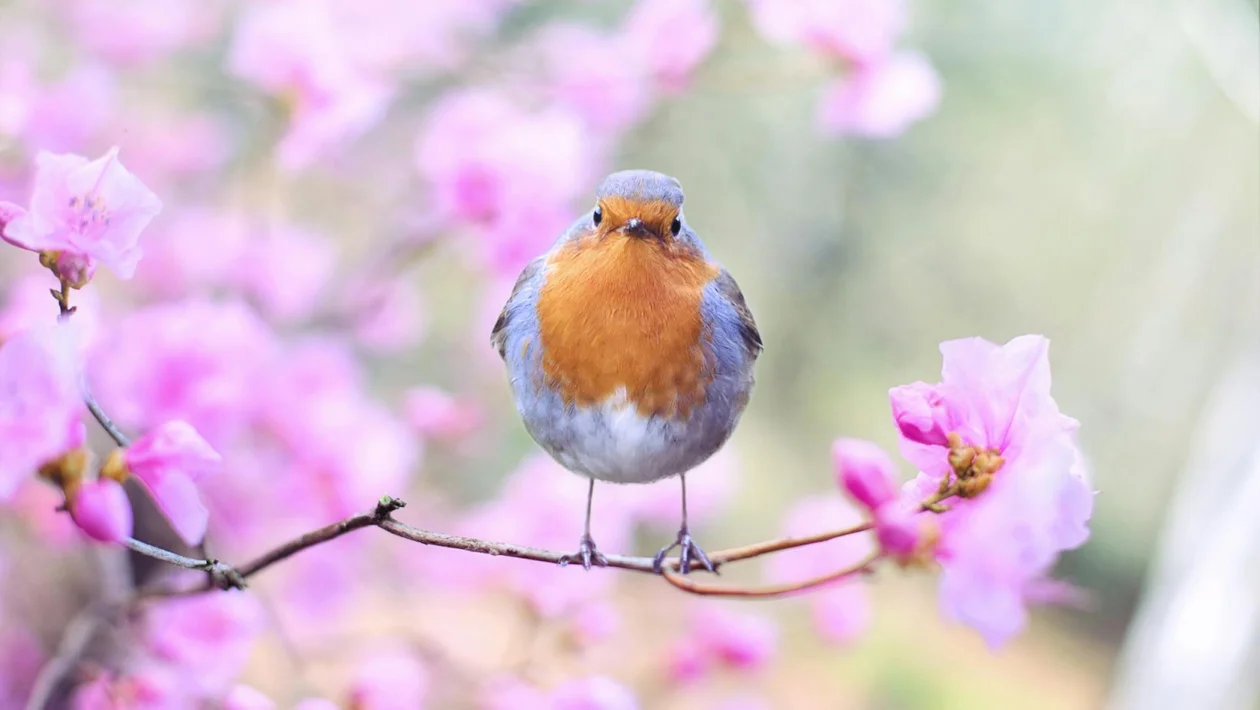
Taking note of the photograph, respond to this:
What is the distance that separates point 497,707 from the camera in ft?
4.01

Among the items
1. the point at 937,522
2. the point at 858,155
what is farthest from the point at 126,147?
the point at 858,155

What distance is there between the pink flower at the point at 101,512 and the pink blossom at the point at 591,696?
1.96ft

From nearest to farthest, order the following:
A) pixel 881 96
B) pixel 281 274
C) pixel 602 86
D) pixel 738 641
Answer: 1. pixel 881 96
2. pixel 738 641
3. pixel 602 86
4. pixel 281 274

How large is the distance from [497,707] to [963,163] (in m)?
3.83

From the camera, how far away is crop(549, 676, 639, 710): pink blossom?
41.7 inches

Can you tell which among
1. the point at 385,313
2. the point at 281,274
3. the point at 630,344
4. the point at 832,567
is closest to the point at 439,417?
the point at 385,313

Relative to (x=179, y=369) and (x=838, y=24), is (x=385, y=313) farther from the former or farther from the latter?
(x=838, y=24)

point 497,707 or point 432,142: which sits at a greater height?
point 432,142

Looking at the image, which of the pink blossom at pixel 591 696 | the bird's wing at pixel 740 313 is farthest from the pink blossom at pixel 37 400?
A: the pink blossom at pixel 591 696

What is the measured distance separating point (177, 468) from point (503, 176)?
847 millimetres

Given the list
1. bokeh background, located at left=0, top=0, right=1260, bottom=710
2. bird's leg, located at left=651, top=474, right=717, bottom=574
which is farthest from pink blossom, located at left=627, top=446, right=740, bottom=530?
bird's leg, located at left=651, top=474, right=717, bottom=574

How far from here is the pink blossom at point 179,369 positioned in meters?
1.15

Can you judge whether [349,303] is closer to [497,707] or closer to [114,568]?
[114,568]

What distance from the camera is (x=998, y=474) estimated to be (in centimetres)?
53
